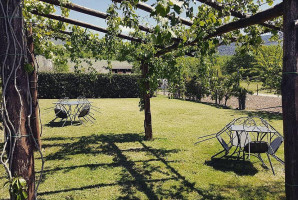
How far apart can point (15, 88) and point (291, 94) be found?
9.64ft

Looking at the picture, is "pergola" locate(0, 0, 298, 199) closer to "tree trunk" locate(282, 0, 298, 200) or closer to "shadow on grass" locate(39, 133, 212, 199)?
"tree trunk" locate(282, 0, 298, 200)

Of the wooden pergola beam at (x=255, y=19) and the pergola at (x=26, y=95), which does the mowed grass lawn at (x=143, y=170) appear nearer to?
the pergola at (x=26, y=95)

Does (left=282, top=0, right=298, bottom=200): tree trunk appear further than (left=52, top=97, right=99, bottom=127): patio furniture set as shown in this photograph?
No

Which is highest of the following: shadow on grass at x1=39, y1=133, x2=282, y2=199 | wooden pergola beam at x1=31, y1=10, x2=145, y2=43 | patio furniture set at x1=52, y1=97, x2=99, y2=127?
wooden pergola beam at x1=31, y1=10, x2=145, y2=43

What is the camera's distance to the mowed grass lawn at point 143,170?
4.44 meters

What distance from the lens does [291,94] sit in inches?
100

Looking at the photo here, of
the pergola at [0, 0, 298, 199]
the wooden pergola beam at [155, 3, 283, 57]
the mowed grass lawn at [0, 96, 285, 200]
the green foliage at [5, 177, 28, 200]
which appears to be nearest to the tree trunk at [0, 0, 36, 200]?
the pergola at [0, 0, 298, 199]

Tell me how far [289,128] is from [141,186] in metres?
3.06

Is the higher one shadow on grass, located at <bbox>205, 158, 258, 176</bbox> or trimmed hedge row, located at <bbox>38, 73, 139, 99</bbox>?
trimmed hedge row, located at <bbox>38, 73, 139, 99</bbox>

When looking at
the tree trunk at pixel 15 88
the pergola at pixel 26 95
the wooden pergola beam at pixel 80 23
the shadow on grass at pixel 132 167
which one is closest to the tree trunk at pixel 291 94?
the pergola at pixel 26 95

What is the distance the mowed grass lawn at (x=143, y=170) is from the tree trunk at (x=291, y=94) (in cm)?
189

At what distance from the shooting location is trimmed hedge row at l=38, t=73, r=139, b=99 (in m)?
21.2

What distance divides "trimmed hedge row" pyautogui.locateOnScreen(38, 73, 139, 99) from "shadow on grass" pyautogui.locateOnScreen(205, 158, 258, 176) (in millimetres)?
16064

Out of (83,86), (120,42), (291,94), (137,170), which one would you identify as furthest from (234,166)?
(83,86)
